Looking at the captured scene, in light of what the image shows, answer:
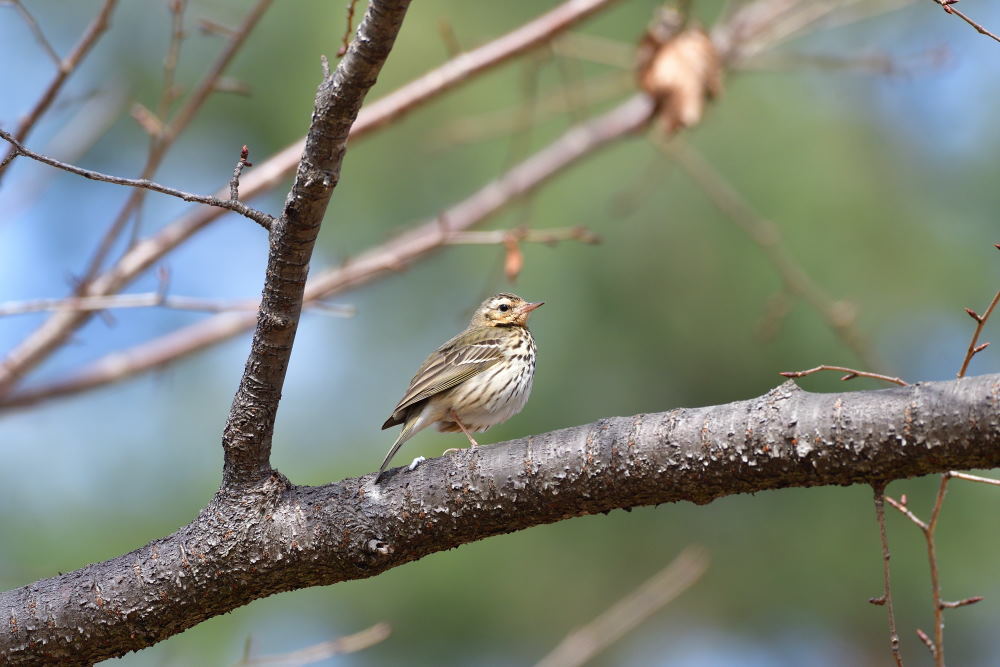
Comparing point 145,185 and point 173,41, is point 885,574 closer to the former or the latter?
point 145,185

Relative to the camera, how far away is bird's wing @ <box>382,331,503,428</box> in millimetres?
5428

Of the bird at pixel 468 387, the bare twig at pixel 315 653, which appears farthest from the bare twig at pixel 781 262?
the bare twig at pixel 315 653

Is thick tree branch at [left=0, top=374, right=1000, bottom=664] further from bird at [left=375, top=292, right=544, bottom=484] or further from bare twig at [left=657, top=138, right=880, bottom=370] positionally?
bare twig at [left=657, top=138, right=880, bottom=370]

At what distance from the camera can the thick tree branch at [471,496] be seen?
2.65 m

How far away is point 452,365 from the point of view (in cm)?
575

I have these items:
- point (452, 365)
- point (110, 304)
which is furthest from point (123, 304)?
point (452, 365)

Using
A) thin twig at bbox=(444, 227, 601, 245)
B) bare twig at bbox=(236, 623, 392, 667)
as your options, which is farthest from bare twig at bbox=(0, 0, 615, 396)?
bare twig at bbox=(236, 623, 392, 667)

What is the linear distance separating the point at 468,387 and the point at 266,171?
60.0 inches

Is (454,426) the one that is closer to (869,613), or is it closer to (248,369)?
(248,369)

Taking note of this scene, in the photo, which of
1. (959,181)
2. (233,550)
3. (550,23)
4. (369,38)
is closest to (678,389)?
(959,181)

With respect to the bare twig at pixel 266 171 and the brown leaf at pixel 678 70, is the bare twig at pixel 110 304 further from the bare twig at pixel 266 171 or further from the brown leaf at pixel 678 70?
the brown leaf at pixel 678 70

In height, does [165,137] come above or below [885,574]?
above

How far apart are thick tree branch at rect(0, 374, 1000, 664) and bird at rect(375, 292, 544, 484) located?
1.74 metres

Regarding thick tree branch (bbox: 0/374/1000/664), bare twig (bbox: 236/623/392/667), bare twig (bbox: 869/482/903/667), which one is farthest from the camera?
bare twig (bbox: 236/623/392/667)
